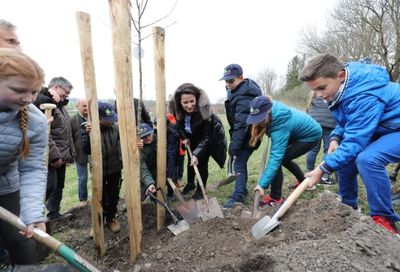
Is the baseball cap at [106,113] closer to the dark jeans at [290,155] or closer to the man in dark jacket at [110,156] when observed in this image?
the man in dark jacket at [110,156]

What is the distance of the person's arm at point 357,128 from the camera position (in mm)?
2764

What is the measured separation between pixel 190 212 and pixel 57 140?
6.74ft

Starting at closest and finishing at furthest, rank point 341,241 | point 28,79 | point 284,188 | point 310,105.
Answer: point 28,79 < point 341,241 < point 284,188 < point 310,105

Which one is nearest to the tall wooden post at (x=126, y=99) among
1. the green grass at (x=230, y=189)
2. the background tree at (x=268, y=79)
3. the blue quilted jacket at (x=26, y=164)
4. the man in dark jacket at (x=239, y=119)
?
the blue quilted jacket at (x=26, y=164)

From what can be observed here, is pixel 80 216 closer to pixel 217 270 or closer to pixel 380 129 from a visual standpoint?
pixel 217 270

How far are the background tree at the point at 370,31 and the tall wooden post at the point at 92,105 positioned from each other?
1771 centimetres

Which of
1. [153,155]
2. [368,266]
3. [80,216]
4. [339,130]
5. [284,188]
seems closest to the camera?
[368,266]

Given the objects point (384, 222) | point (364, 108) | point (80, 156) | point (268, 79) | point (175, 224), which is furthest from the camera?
point (268, 79)

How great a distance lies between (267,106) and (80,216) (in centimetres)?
314

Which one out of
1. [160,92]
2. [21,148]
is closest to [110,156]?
[160,92]

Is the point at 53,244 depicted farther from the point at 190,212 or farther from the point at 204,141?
the point at 204,141

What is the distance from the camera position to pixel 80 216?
4.86m

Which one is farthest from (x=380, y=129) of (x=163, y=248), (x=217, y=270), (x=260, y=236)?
(x=163, y=248)

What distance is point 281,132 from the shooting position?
12.8 ft
